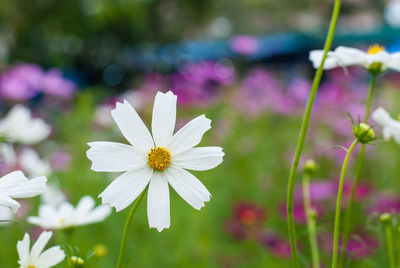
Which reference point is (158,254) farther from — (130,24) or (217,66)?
(130,24)

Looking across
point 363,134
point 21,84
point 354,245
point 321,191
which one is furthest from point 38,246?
point 21,84

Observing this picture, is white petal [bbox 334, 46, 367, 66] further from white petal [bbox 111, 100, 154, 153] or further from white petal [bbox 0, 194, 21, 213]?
white petal [bbox 0, 194, 21, 213]

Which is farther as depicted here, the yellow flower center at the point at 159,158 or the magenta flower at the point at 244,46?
the magenta flower at the point at 244,46

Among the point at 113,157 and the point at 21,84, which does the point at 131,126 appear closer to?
the point at 113,157

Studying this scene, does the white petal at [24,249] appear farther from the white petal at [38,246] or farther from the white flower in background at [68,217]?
the white flower in background at [68,217]

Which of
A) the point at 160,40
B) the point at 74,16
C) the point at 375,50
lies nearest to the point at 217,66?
the point at 375,50

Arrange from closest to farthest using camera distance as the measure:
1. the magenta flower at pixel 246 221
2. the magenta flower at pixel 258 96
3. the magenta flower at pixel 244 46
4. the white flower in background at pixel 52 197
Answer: the white flower in background at pixel 52 197, the magenta flower at pixel 246 221, the magenta flower at pixel 244 46, the magenta flower at pixel 258 96

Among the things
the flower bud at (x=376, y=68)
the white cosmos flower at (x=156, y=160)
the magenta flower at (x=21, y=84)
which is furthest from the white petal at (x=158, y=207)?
the magenta flower at (x=21, y=84)
